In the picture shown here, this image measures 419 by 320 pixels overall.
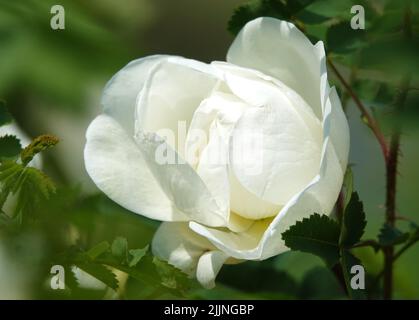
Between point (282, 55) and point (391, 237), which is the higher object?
point (282, 55)

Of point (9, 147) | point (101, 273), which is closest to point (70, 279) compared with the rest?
point (101, 273)

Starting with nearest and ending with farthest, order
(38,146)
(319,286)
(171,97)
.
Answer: (38,146)
(171,97)
(319,286)

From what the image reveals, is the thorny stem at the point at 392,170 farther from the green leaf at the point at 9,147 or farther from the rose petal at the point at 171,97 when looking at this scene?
the green leaf at the point at 9,147

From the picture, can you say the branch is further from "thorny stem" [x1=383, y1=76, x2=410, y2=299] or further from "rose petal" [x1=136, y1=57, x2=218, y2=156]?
"rose petal" [x1=136, y1=57, x2=218, y2=156]

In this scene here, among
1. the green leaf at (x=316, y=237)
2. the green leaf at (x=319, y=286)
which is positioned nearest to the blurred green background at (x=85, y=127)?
the green leaf at (x=319, y=286)

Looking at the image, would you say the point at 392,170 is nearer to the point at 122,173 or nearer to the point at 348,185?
the point at 348,185

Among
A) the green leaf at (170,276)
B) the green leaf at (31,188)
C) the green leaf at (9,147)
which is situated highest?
the green leaf at (9,147)
